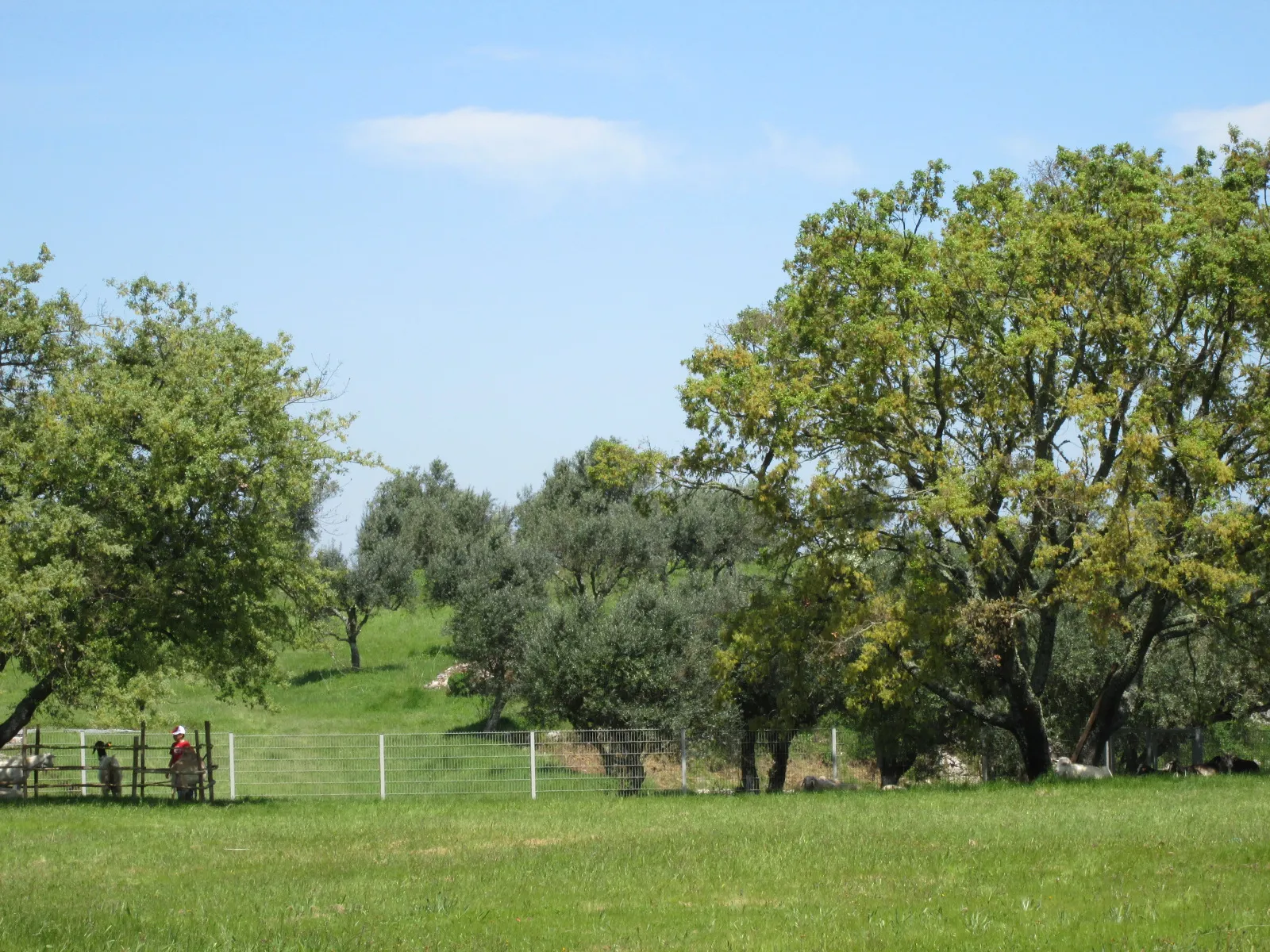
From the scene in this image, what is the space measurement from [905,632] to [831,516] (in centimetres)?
270

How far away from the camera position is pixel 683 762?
27.5 meters

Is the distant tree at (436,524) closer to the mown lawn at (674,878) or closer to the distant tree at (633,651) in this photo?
the distant tree at (633,651)

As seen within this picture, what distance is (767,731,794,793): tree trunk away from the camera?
2967 centimetres

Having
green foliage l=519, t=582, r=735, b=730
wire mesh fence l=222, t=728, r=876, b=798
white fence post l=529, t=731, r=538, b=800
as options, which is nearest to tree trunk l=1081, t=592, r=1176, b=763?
wire mesh fence l=222, t=728, r=876, b=798

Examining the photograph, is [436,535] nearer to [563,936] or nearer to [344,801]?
[344,801]

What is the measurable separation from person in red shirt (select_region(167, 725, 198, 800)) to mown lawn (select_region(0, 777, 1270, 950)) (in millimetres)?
4985

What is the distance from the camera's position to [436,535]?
73.6m

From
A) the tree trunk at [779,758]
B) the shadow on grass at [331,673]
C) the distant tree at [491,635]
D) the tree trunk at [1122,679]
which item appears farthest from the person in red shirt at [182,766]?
the shadow on grass at [331,673]

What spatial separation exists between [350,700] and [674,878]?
38956mm

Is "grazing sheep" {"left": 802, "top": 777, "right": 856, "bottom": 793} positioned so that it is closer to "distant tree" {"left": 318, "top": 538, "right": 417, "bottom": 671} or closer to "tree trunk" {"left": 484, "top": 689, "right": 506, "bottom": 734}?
"tree trunk" {"left": 484, "top": 689, "right": 506, "bottom": 734}

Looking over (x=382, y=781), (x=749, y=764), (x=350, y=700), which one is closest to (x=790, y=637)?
(x=749, y=764)

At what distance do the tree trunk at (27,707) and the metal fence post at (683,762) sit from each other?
39.7 feet

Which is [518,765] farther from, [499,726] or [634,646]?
[499,726]

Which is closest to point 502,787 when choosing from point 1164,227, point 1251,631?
point 1251,631
